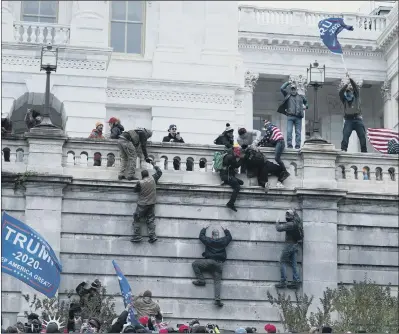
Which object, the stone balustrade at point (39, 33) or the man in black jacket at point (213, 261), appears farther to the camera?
the stone balustrade at point (39, 33)

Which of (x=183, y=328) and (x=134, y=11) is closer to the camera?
(x=183, y=328)

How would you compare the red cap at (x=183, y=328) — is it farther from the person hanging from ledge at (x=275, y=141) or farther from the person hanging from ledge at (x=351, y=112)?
the person hanging from ledge at (x=351, y=112)

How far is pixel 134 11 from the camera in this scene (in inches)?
2110

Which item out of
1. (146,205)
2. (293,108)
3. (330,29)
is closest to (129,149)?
(146,205)

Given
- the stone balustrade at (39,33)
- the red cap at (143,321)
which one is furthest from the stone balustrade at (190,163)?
the stone balustrade at (39,33)

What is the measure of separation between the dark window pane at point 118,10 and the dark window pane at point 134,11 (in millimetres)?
183

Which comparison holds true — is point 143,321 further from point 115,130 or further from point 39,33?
point 39,33

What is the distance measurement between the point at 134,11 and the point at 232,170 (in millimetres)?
16599

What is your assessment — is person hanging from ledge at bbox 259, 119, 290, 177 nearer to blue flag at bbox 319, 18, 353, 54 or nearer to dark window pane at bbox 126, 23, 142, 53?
blue flag at bbox 319, 18, 353, 54

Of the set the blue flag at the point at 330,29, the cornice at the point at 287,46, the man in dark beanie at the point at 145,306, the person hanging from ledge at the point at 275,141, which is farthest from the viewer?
the cornice at the point at 287,46

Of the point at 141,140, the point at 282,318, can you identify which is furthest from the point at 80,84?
the point at 282,318

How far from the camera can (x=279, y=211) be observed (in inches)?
1518

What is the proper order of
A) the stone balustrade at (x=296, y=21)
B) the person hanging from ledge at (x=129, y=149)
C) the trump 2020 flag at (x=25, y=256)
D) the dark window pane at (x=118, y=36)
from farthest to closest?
the stone balustrade at (x=296, y=21) → the dark window pane at (x=118, y=36) → the person hanging from ledge at (x=129, y=149) → the trump 2020 flag at (x=25, y=256)

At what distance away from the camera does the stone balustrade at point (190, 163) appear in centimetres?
3794
